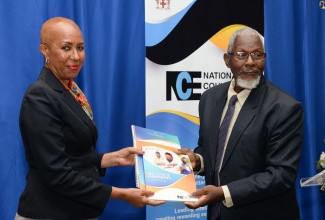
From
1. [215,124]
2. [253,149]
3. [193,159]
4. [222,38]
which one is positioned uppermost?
[222,38]

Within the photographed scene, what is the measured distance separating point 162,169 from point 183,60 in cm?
142

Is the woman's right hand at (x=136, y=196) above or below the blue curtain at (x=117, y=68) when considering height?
below

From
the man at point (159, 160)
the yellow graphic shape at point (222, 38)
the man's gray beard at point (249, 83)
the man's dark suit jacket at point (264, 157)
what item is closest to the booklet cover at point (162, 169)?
the man at point (159, 160)

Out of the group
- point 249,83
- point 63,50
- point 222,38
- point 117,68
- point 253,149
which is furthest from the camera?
point 222,38

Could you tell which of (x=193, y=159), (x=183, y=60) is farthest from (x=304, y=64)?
(x=193, y=159)

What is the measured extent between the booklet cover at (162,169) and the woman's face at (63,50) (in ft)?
1.81

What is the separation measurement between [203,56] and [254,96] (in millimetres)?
1310

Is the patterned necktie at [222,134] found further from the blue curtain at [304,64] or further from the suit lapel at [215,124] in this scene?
the blue curtain at [304,64]

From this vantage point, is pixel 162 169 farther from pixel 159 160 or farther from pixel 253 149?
pixel 253 149

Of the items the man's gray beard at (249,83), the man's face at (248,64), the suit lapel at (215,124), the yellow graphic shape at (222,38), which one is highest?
the yellow graphic shape at (222,38)

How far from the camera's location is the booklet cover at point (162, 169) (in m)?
2.28

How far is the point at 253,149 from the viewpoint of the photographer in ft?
7.63

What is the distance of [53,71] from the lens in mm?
2223

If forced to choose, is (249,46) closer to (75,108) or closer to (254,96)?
(254,96)
